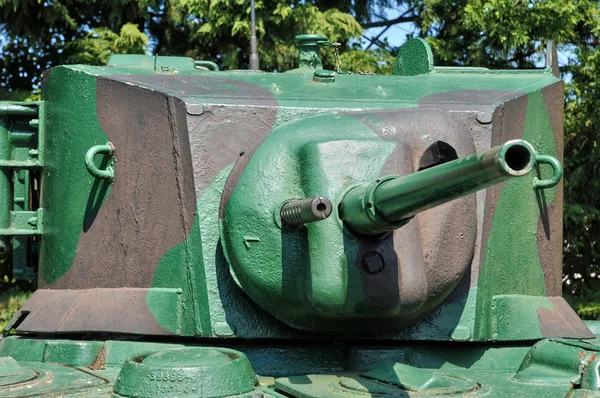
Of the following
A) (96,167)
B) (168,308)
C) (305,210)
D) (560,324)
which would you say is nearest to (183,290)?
(168,308)

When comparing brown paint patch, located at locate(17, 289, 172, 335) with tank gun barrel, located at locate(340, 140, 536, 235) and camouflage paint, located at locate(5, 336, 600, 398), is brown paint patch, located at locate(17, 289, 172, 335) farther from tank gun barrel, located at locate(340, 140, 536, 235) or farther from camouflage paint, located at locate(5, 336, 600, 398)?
tank gun barrel, located at locate(340, 140, 536, 235)

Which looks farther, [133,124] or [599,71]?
[599,71]

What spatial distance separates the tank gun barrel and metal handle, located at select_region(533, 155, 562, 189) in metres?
1.41

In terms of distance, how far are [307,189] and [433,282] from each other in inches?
30.1

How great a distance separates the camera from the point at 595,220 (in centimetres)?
1369

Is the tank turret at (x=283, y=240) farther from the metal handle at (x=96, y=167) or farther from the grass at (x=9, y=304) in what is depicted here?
the grass at (x=9, y=304)

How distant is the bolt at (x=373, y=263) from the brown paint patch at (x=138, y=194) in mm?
984

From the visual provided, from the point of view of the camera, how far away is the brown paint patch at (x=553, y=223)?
636 centimetres

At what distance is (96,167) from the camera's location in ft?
20.1

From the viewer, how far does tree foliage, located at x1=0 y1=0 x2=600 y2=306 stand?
12875 mm

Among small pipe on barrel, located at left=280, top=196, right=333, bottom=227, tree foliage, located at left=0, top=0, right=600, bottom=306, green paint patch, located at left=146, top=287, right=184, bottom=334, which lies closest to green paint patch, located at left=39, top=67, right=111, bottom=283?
green paint patch, located at left=146, top=287, right=184, bottom=334

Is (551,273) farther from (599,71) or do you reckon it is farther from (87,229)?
(599,71)

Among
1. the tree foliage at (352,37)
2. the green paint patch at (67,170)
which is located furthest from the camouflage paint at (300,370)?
the tree foliage at (352,37)

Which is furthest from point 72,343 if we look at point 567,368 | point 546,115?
point 546,115
